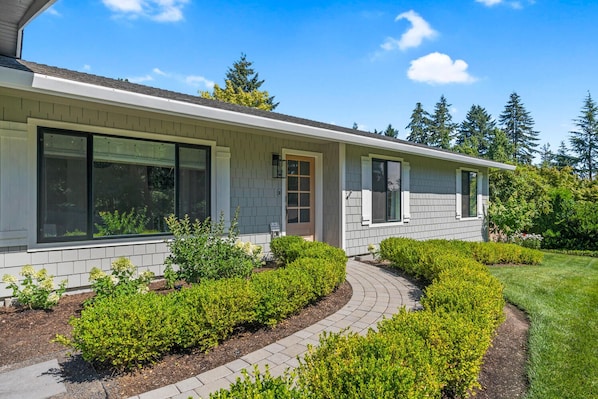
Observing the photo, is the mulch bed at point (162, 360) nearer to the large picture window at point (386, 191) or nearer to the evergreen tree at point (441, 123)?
the large picture window at point (386, 191)

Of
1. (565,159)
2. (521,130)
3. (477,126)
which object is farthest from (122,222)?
(521,130)

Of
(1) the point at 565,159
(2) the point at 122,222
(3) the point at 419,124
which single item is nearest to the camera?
(2) the point at 122,222

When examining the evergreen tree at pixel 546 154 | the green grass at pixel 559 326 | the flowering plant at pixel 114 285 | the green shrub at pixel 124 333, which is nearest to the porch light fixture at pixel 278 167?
the flowering plant at pixel 114 285

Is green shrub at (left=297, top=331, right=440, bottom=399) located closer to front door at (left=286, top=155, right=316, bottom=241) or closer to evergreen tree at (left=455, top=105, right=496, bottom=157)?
front door at (left=286, top=155, right=316, bottom=241)

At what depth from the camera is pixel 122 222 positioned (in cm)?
480

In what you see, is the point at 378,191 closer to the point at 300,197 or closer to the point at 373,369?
the point at 300,197

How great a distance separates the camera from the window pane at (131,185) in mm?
4602

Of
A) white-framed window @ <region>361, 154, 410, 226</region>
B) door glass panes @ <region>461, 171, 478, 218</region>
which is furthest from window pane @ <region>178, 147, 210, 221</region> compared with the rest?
door glass panes @ <region>461, 171, 478, 218</region>

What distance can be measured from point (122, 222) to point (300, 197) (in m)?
3.54

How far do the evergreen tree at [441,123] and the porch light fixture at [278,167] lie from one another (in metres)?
37.9

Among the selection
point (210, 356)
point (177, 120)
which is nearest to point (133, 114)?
point (177, 120)

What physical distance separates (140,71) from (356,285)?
2225 cm

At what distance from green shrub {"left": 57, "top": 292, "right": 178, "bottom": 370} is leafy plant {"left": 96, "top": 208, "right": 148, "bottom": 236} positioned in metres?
2.27

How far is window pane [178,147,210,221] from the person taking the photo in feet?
17.5
